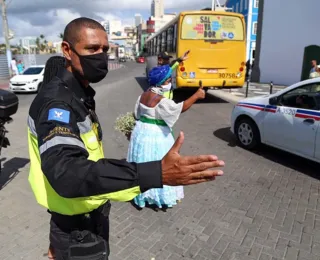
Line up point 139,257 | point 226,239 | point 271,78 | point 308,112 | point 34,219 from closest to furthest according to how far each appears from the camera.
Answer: point 139,257 → point 226,239 → point 34,219 → point 308,112 → point 271,78

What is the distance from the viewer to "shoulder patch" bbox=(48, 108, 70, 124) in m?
1.21

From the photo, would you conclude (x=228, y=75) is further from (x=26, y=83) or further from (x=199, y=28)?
(x=26, y=83)

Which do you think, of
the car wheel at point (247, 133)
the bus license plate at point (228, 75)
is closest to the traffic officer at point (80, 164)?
the car wheel at point (247, 133)

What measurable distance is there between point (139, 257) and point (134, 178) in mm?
2116

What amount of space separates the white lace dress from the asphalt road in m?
0.17

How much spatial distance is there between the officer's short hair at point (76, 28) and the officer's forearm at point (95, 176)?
0.61 metres

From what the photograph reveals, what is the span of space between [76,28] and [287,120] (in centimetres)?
470

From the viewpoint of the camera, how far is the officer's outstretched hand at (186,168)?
1091 millimetres

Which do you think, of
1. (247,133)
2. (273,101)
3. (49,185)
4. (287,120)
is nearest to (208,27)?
(247,133)

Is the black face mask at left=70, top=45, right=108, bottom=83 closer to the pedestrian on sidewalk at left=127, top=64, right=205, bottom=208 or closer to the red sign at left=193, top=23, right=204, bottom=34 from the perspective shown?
the pedestrian on sidewalk at left=127, top=64, right=205, bottom=208

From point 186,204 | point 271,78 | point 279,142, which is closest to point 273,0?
point 271,78

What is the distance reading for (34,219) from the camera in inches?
143

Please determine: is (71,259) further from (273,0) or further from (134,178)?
(273,0)

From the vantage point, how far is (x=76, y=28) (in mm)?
1429
